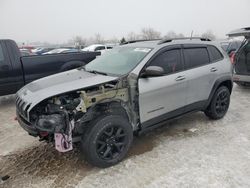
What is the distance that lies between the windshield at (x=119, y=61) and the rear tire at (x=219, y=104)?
6.38ft

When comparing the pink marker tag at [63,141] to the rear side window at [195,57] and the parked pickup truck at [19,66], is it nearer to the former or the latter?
the rear side window at [195,57]

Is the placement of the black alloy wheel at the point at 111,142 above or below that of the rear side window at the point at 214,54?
below

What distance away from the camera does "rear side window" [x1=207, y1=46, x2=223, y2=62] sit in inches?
195

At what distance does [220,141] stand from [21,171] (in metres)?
3.21

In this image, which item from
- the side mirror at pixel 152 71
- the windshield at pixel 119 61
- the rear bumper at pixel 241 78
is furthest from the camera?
the rear bumper at pixel 241 78

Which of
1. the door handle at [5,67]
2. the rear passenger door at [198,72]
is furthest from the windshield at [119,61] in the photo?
the door handle at [5,67]

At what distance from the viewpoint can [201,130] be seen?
477cm

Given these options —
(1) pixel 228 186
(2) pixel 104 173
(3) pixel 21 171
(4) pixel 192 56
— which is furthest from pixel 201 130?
(3) pixel 21 171

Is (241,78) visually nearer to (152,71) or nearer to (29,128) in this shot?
(152,71)

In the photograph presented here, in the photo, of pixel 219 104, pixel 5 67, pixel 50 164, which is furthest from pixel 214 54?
pixel 5 67

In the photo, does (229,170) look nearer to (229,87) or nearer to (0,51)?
(229,87)

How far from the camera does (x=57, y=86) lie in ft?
11.2

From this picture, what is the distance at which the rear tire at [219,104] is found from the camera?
5.04 m

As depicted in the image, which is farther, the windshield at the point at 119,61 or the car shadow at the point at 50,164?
the windshield at the point at 119,61
